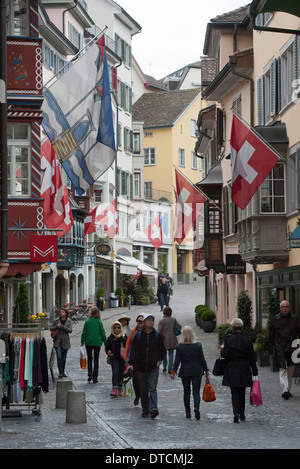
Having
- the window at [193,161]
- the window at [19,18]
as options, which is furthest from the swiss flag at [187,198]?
the window at [193,161]

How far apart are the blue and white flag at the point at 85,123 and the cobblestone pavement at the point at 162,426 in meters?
4.63

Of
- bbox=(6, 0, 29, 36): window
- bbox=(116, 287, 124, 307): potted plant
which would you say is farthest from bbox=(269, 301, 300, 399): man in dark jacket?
bbox=(116, 287, 124, 307): potted plant

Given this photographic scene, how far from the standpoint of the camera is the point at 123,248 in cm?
7494

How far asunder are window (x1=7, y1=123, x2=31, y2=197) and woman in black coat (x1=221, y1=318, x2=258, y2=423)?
9.37m

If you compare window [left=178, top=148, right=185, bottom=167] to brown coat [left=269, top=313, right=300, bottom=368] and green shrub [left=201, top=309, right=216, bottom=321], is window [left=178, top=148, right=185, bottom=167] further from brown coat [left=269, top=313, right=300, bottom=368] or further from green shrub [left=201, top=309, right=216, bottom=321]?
brown coat [left=269, top=313, right=300, bottom=368]

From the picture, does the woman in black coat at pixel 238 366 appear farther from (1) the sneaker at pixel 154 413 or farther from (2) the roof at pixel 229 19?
(2) the roof at pixel 229 19

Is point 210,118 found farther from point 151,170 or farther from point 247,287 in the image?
point 151,170

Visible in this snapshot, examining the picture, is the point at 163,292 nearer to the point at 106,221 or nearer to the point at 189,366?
the point at 106,221

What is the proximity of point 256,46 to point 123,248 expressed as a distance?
43.5m

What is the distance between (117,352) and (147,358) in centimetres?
422

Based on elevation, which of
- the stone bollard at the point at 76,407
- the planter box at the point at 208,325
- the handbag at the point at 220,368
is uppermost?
the planter box at the point at 208,325

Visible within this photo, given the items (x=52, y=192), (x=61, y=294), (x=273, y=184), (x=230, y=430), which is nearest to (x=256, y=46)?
(x=273, y=184)

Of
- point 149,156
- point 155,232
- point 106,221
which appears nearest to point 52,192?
point 106,221

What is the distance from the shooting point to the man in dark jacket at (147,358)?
56.9ft
